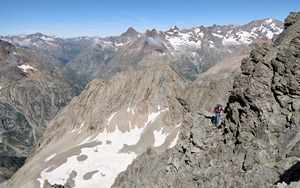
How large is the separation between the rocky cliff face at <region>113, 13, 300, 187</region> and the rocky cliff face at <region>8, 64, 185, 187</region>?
170ft

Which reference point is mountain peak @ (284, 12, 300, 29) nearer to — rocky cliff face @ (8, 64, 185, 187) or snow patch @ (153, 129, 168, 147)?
rocky cliff face @ (8, 64, 185, 187)

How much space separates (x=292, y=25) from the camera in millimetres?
24906

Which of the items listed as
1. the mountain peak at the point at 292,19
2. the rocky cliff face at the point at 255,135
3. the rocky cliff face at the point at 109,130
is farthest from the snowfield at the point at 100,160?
the mountain peak at the point at 292,19

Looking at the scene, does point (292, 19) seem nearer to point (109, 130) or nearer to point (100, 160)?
point (100, 160)

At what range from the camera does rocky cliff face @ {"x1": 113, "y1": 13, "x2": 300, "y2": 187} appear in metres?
17.2

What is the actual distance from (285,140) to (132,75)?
11796cm

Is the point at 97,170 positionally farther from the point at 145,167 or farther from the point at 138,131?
the point at 145,167

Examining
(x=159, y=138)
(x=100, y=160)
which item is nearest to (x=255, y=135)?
(x=159, y=138)

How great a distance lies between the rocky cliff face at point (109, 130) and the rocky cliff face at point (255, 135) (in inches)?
2040

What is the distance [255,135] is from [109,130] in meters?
95.2

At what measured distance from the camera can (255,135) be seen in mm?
21469

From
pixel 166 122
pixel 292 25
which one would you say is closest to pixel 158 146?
pixel 166 122

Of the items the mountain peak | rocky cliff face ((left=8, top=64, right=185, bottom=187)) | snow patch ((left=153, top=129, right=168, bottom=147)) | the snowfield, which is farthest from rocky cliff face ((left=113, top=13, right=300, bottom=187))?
snow patch ((left=153, top=129, right=168, bottom=147))

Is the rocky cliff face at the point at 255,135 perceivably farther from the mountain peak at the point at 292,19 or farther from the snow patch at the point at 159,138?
the snow patch at the point at 159,138
